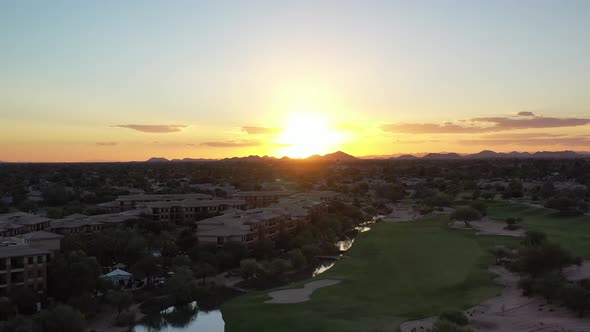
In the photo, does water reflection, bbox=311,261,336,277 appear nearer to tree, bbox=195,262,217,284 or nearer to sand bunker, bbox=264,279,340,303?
sand bunker, bbox=264,279,340,303

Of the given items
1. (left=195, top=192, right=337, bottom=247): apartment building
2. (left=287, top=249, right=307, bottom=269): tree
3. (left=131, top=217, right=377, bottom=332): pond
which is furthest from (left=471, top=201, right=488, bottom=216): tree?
(left=131, top=217, right=377, bottom=332): pond

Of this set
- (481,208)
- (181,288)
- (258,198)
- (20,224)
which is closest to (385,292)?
(181,288)

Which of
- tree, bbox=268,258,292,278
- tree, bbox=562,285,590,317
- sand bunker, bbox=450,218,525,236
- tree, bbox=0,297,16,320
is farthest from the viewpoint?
sand bunker, bbox=450,218,525,236

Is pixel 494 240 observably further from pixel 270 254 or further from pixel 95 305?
pixel 95 305

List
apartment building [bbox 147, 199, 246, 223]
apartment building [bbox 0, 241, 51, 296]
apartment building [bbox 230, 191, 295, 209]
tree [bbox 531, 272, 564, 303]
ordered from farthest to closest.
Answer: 1. apartment building [bbox 230, 191, 295, 209]
2. apartment building [bbox 147, 199, 246, 223]
3. apartment building [bbox 0, 241, 51, 296]
4. tree [bbox 531, 272, 564, 303]

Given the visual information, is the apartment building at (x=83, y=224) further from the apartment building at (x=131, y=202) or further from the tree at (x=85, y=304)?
the tree at (x=85, y=304)

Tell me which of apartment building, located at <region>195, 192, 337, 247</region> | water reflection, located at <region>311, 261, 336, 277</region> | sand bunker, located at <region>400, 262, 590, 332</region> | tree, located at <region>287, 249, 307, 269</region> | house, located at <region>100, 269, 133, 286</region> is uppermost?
apartment building, located at <region>195, 192, 337, 247</region>

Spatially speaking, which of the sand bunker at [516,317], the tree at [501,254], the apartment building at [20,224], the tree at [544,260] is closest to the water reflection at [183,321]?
the sand bunker at [516,317]
